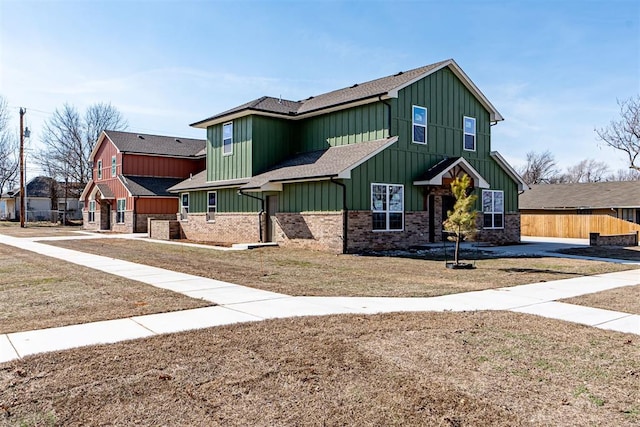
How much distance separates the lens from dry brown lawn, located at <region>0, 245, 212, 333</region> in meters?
6.90

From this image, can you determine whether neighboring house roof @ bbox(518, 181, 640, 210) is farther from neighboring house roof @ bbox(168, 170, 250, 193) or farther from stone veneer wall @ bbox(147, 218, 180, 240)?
stone veneer wall @ bbox(147, 218, 180, 240)

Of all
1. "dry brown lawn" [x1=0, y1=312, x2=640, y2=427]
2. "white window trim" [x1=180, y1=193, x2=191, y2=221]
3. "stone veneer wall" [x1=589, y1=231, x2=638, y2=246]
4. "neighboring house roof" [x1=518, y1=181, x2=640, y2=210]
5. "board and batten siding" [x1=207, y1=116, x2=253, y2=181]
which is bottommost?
"dry brown lawn" [x1=0, y1=312, x2=640, y2=427]

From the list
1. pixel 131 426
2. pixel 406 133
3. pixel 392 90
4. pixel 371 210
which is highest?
pixel 392 90

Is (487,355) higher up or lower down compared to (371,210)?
lower down

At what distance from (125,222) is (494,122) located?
24.4 meters

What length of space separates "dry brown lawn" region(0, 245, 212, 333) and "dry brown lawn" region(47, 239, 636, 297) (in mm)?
2048

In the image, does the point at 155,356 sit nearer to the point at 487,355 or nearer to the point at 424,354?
the point at 424,354

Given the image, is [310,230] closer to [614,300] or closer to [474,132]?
[474,132]

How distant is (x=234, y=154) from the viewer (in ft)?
78.4

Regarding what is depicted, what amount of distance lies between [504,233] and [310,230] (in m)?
10.1

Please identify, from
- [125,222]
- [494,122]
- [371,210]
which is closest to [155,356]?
[371,210]

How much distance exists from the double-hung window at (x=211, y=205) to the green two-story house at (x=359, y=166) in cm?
5

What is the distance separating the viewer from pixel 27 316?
701 centimetres

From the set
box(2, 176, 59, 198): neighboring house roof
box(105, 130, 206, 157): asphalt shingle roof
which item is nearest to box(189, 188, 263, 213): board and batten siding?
box(105, 130, 206, 157): asphalt shingle roof
